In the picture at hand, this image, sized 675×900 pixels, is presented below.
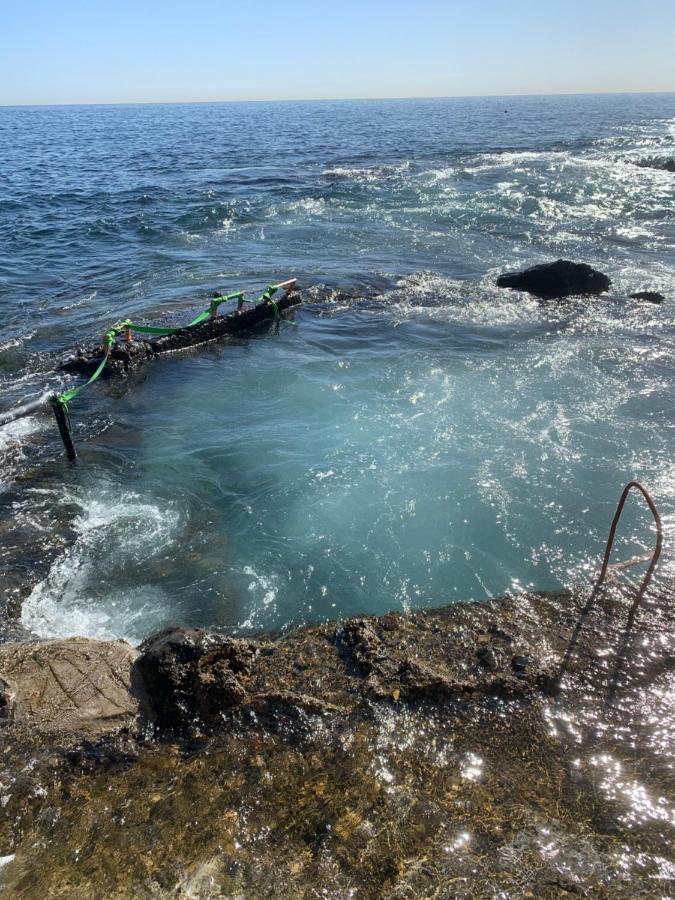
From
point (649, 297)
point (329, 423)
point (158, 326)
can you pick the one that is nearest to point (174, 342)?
point (158, 326)

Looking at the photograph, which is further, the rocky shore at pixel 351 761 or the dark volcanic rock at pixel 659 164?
the dark volcanic rock at pixel 659 164

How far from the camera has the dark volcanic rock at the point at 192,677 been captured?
4.27 m

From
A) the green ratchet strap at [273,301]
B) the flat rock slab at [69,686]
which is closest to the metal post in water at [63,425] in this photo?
the flat rock slab at [69,686]

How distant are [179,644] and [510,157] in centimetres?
4157

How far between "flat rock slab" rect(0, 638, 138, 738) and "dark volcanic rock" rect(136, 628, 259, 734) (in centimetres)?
20

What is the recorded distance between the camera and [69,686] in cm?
438

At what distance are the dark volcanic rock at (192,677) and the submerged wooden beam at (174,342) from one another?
7358 mm

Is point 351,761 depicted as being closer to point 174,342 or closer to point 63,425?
point 63,425

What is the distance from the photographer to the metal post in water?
24.1 feet

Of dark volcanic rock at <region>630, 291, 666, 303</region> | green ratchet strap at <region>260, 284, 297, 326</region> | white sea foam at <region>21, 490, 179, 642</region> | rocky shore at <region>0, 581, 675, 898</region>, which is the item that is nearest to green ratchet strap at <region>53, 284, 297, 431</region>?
green ratchet strap at <region>260, 284, 297, 326</region>

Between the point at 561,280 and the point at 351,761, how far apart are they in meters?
13.8

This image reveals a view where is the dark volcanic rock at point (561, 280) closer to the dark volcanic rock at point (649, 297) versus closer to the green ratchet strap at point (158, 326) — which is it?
the dark volcanic rock at point (649, 297)

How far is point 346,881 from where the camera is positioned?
10.7 feet

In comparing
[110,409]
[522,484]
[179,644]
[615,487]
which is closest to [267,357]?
[110,409]
